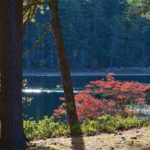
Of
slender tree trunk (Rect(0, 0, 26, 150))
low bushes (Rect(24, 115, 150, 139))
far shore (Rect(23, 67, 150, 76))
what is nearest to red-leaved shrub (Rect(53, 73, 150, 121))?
low bushes (Rect(24, 115, 150, 139))

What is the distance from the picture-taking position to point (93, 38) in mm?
67500

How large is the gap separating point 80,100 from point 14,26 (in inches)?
401

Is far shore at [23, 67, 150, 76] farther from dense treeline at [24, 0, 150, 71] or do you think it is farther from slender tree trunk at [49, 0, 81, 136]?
slender tree trunk at [49, 0, 81, 136]

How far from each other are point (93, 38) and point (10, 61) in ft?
206

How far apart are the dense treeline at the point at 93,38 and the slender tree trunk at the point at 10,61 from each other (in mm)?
58493

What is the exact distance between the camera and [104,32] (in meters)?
68.4

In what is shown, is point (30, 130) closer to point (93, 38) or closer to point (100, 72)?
point (100, 72)

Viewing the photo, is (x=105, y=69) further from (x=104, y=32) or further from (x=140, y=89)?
(x=140, y=89)

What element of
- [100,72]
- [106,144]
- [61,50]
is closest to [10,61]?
[106,144]

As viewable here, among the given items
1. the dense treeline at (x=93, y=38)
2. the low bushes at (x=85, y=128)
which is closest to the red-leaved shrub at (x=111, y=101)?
the low bushes at (x=85, y=128)

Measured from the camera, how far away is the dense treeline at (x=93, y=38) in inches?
2542

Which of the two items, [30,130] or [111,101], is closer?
[30,130]

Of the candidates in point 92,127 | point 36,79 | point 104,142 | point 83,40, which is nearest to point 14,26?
point 104,142

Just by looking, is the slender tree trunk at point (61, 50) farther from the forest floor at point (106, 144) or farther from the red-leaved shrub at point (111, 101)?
the red-leaved shrub at point (111, 101)
